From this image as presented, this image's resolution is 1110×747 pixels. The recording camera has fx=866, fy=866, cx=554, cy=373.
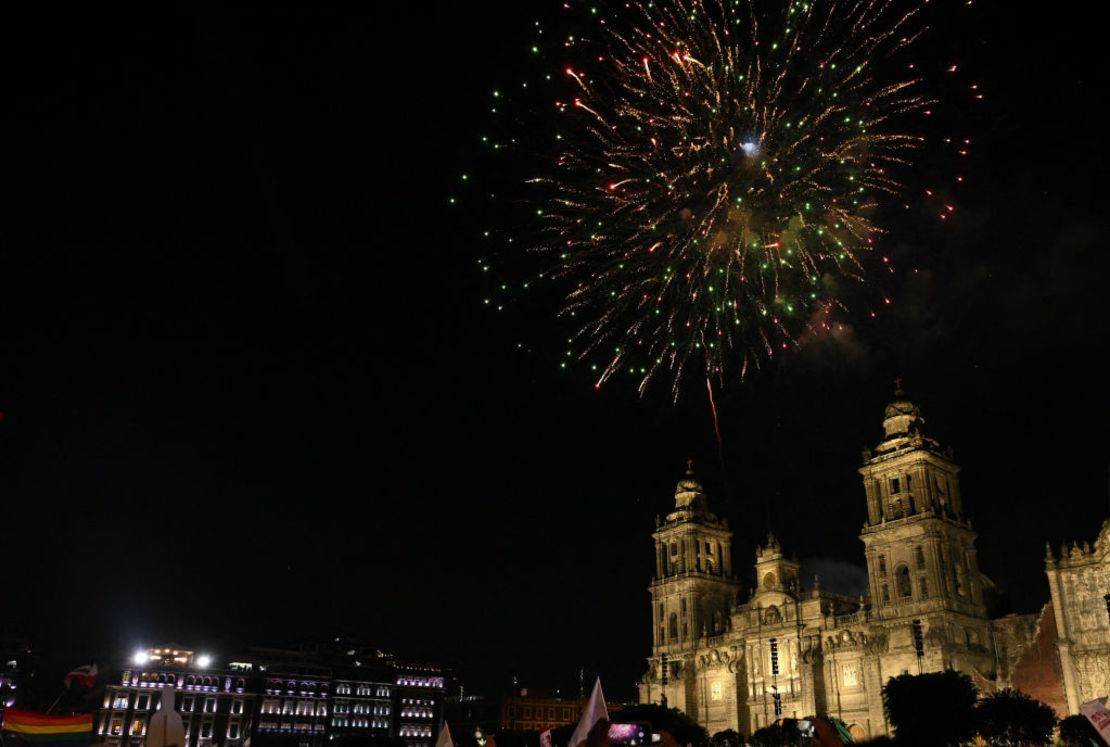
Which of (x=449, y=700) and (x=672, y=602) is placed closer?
(x=672, y=602)

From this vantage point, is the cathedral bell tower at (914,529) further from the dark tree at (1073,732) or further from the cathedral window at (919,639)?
the dark tree at (1073,732)

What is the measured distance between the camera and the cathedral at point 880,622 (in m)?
64.0

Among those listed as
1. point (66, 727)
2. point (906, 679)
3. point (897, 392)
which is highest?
point (897, 392)

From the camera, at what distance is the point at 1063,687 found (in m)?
63.2

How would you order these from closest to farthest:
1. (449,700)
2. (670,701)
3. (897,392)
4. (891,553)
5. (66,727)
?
(66,727) < (891,553) < (897,392) < (670,701) < (449,700)

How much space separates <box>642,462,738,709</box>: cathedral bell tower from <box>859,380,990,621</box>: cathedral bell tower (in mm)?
21732

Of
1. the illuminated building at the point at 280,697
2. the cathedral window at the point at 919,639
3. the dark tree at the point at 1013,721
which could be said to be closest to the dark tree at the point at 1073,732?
the dark tree at the point at 1013,721

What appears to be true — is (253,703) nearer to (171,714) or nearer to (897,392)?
(897,392)


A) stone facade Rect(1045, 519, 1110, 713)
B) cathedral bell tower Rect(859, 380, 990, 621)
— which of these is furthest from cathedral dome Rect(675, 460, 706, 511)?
stone facade Rect(1045, 519, 1110, 713)

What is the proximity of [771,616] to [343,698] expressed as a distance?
75.7 metres

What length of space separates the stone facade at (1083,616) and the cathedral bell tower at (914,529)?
8.54 m

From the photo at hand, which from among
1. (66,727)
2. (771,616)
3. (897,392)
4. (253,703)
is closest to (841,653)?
(771,616)

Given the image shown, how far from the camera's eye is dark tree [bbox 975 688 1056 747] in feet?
167

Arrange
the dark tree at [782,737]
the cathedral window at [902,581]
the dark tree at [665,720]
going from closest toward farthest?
the dark tree at [782,737]
the dark tree at [665,720]
the cathedral window at [902,581]
